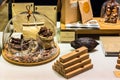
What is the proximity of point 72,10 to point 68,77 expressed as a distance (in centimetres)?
50

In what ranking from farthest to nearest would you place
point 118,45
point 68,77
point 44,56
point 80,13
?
1. point 80,13
2. point 118,45
3. point 44,56
4. point 68,77

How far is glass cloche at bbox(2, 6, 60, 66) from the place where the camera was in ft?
3.87

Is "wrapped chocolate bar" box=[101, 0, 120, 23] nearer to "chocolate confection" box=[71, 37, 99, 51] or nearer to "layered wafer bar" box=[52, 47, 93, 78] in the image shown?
"chocolate confection" box=[71, 37, 99, 51]

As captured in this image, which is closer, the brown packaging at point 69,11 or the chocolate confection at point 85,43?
the chocolate confection at point 85,43

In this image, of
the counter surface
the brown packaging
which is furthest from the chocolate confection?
the brown packaging

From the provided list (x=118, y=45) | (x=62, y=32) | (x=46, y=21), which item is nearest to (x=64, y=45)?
(x=62, y=32)

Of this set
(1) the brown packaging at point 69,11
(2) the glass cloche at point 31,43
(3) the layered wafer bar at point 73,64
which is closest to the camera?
(3) the layered wafer bar at point 73,64

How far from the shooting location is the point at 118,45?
4.36ft

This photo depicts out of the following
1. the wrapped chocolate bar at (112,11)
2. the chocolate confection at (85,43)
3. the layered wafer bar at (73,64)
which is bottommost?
the layered wafer bar at (73,64)

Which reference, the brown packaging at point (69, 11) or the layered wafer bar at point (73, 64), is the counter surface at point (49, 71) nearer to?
the layered wafer bar at point (73, 64)

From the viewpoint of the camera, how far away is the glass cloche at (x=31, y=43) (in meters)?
1.18

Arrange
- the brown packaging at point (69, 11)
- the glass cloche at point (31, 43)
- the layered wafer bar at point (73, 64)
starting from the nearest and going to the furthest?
the layered wafer bar at point (73, 64) < the glass cloche at point (31, 43) < the brown packaging at point (69, 11)

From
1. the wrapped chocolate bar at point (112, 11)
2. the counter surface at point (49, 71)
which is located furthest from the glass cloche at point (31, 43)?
the wrapped chocolate bar at point (112, 11)

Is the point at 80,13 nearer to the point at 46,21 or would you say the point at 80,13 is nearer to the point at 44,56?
the point at 46,21
